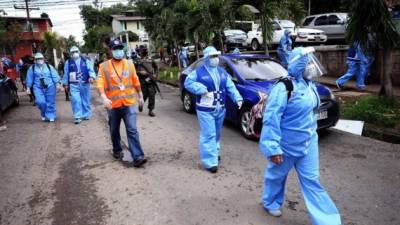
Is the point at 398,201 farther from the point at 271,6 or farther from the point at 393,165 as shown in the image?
the point at 271,6

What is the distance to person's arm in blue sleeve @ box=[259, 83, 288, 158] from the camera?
368 centimetres

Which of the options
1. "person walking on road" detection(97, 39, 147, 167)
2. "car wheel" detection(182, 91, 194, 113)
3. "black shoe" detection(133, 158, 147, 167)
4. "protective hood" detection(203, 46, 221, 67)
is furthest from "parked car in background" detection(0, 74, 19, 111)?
"protective hood" detection(203, 46, 221, 67)

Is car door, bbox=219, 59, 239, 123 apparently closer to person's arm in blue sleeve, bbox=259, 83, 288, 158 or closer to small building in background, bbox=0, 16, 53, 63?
person's arm in blue sleeve, bbox=259, 83, 288, 158

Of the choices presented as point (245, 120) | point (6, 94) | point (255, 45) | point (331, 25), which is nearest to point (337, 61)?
point (331, 25)

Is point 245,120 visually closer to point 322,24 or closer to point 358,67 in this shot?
point 358,67

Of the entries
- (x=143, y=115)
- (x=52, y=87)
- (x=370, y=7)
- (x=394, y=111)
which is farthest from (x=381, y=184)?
(x=52, y=87)

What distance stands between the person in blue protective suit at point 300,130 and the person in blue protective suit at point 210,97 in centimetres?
196

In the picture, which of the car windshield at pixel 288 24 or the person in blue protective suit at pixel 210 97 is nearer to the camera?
the person in blue protective suit at pixel 210 97

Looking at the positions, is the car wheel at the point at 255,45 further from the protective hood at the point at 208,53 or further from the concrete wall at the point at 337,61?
the protective hood at the point at 208,53

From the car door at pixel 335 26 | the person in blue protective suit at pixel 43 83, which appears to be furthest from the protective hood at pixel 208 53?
the car door at pixel 335 26

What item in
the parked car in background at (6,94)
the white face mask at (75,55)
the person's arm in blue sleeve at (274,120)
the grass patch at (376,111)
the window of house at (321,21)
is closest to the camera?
the person's arm in blue sleeve at (274,120)

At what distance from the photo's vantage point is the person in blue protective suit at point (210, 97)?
5691 mm

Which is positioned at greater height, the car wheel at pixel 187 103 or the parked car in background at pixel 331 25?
the parked car in background at pixel 331 25

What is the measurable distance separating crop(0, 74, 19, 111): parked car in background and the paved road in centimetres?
395
